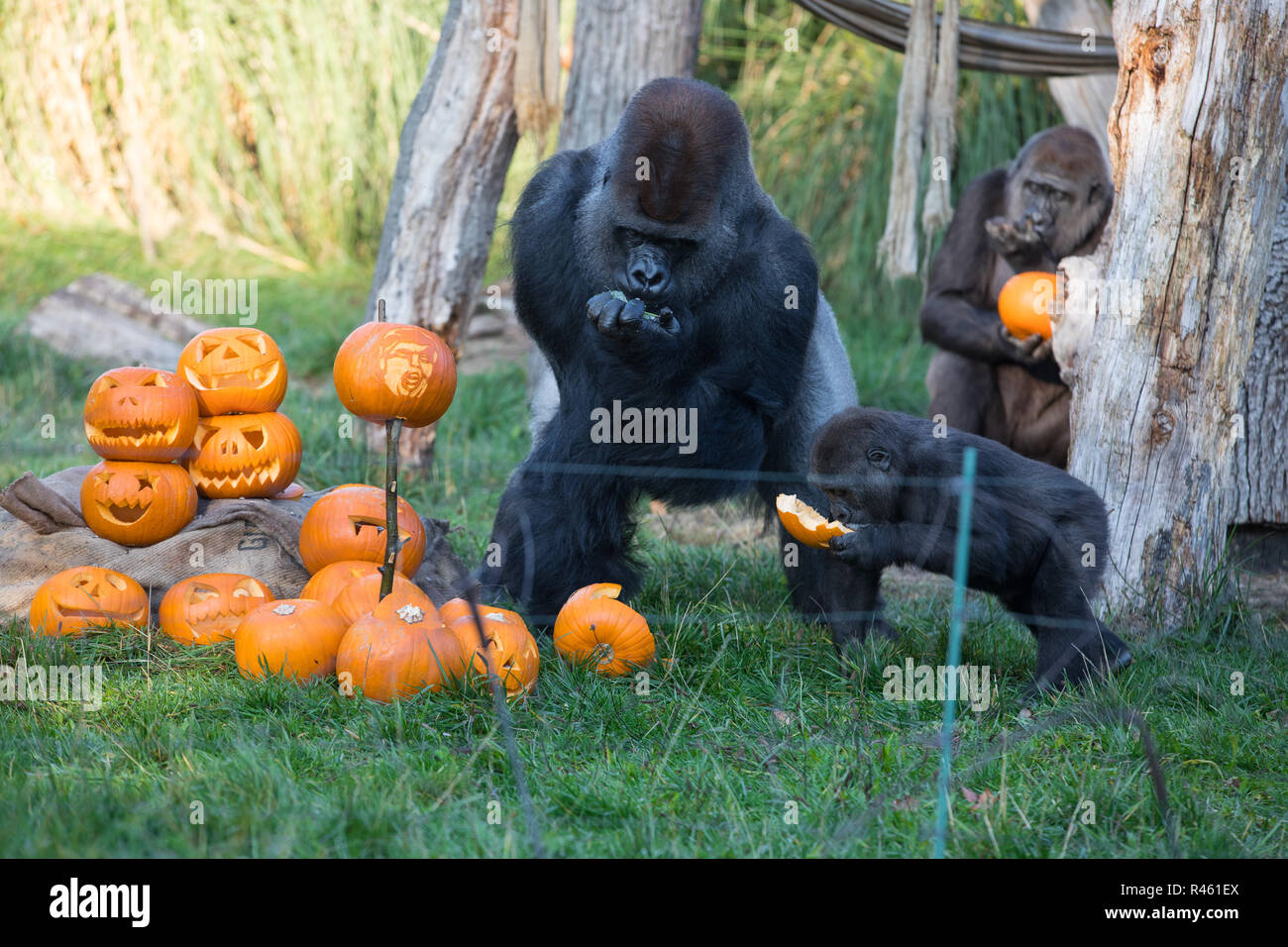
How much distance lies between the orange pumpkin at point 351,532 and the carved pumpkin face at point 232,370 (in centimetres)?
42

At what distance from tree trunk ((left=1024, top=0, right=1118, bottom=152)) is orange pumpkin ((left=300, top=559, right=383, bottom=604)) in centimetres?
435

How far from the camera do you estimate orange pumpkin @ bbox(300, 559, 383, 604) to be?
12.5ft

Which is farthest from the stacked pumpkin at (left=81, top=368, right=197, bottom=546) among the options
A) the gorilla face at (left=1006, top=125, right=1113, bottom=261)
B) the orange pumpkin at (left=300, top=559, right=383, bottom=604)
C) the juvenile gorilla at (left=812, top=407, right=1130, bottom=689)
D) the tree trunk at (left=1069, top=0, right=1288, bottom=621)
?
the gorilla face at (left=1006, top=125, right=1113, bottom=261)

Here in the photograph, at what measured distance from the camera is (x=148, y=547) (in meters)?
4.06

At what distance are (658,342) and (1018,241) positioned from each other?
2234 millimetres

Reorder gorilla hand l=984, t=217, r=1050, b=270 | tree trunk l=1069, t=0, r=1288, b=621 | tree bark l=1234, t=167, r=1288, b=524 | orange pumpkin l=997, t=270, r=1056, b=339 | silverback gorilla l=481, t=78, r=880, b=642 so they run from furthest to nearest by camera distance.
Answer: gorilla hand l=984, t=217, r=1050, b=270 < orange pumpkin l=997, t=270, r=1056, b=339 < tree bark l=1234, t=167, r=1288, b=524 < tree trunk l=1069, t=0, r=1288, b=621 < silverback gorilla l=481, t=78, r=880, b=642

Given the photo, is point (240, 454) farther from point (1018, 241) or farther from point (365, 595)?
point (1018, 241)

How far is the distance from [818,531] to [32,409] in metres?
5.17

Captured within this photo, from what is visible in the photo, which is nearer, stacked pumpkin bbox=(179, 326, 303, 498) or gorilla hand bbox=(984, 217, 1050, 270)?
stacked pumpkin bbox=(179, 326, 303, 498)

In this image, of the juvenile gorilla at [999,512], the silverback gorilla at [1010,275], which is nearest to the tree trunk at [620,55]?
the silverback gorilla at [1010,275]

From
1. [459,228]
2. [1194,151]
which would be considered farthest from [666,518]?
[1194,151]

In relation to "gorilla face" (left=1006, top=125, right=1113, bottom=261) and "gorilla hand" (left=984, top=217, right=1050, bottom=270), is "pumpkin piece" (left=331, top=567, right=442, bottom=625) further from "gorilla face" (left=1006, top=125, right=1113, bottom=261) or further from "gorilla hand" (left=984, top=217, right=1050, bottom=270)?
"gorilla face" (left=1006, top=125, right=1113, bottom=261)

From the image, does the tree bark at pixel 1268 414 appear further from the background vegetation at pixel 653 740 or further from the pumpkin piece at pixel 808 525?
the pumpkin piece at pixel 808 525

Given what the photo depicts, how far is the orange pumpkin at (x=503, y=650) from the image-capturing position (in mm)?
3344
